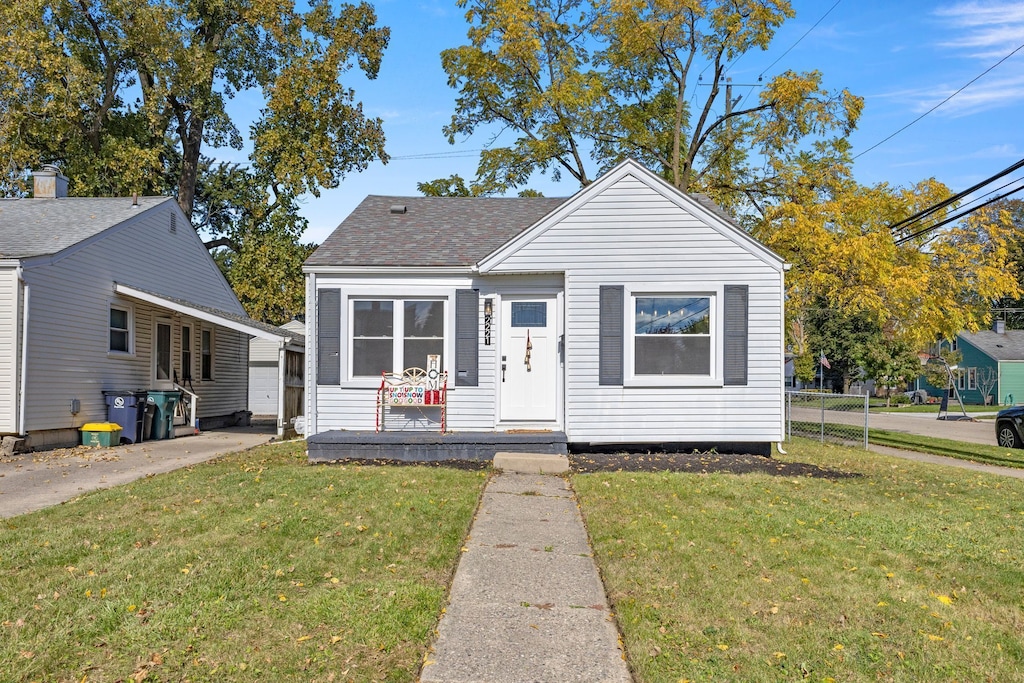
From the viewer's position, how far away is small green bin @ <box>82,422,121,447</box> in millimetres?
Result: 14508

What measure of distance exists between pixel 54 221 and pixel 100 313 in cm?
254

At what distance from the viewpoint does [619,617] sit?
4.72m

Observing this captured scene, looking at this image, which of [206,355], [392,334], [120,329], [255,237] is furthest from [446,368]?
[255,237]

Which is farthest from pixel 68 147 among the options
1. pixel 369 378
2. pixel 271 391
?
pixel 369 378

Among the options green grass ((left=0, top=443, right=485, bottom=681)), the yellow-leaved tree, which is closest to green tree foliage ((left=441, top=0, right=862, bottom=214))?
the yellow-leaved tree

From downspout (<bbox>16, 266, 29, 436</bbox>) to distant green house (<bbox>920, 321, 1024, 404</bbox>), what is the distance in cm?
4513

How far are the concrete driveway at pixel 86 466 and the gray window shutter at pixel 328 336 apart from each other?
2.29 m

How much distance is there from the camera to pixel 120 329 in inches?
648

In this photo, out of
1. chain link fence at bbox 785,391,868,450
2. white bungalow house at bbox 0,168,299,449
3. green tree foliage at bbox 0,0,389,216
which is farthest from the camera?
green tree foliage at bbox 0,0,389,216

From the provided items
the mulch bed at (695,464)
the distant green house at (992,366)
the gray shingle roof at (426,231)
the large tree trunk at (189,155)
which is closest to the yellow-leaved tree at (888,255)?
the gray shingle roof at (426,231)

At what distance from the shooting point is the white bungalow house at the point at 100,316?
13.3 m

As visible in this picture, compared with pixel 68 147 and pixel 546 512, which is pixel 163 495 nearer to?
pixel 546 512

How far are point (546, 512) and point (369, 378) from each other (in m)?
5.51

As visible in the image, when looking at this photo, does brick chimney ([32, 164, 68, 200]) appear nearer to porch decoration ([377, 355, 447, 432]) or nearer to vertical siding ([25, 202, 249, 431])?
vertical siding ([25, 202, 249, 431])
